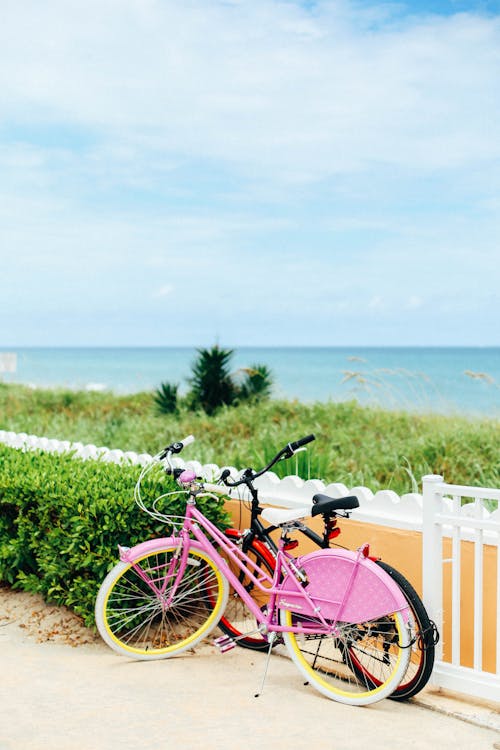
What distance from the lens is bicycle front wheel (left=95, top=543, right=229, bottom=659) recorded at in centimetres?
459

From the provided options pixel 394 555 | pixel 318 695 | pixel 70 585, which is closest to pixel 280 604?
pixel 318 695

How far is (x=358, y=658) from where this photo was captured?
14.0 feet

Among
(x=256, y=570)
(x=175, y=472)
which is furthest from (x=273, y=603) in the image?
(x=175, y=472)

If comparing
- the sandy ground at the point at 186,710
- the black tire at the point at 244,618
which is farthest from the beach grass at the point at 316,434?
the sandy ground at the point at 186,710

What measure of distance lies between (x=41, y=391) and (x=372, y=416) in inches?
311

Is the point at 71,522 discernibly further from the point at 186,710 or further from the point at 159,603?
the point at 186,710

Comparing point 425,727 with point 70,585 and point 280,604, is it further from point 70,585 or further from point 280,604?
point 70,585

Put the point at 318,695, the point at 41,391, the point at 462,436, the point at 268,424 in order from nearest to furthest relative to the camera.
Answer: the point at 318,695
the point at 462,436
the point at 268,424
the point at 41,391

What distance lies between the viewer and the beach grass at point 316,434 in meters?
7.77

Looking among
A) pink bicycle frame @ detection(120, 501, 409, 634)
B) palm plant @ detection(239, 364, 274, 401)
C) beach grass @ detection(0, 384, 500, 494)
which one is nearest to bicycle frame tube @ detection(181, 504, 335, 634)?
pink bicycle frame @ detection(120, 501, 409, 634)

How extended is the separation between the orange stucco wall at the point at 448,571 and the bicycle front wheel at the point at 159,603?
0.92 m

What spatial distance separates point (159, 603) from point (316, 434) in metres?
5.48

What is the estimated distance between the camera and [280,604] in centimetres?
428

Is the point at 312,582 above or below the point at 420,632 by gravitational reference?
above
